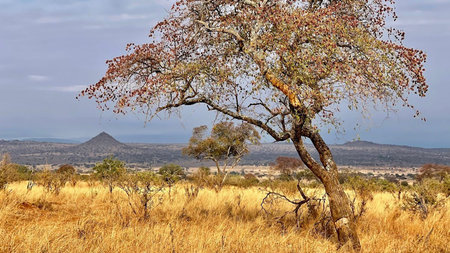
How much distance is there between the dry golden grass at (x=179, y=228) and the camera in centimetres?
732

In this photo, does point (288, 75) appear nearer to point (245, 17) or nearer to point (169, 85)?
point (245, 17)

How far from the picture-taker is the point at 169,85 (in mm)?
9648

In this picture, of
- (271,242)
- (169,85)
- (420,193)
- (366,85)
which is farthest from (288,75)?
(420,193)

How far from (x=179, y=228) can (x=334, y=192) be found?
378cm

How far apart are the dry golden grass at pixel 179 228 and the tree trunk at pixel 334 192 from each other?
0.41 metres

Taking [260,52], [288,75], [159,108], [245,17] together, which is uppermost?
[245,17]

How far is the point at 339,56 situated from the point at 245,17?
2.42 metres

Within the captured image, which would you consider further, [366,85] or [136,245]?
[366,85]

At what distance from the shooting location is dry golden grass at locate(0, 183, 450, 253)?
732 cm

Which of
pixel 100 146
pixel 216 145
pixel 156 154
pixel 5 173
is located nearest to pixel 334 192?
pixel 5 173

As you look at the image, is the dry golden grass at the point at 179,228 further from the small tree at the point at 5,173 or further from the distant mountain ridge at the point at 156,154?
the distant mountain ridge at the point at 156,154

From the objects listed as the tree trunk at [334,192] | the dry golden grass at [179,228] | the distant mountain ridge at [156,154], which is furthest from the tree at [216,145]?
the distant mountain ridge at [156,154]

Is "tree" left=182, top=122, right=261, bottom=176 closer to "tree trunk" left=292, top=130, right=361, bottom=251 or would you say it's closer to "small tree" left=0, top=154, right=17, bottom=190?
"small tree" left=0, top=154, right=17, bottom=190

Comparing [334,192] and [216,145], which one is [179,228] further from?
[216,145]
